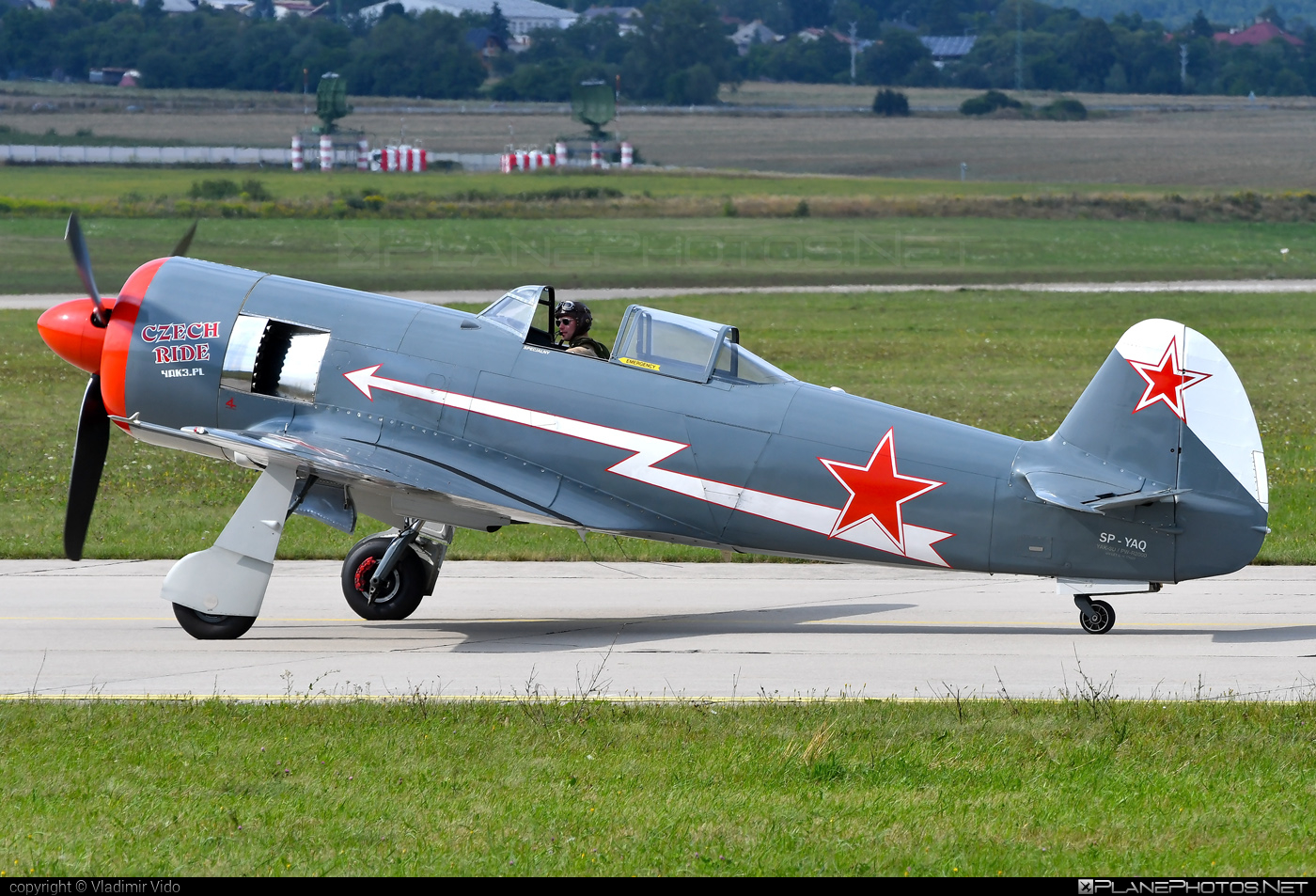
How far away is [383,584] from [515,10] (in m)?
184

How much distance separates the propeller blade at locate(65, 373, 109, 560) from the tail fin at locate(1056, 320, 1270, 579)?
8.03 metres

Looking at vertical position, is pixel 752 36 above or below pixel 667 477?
above

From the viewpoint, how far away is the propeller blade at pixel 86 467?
12.5 metres

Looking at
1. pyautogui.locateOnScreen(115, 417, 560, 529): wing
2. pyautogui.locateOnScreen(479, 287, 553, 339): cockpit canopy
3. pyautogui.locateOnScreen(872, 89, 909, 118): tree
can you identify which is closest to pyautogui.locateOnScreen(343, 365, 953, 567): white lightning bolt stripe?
pyautogui.locateOnScreen(115, 417, 560, 529): wing

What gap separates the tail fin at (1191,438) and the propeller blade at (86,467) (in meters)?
8.03

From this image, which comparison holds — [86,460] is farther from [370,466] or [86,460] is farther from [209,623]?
[370,466]

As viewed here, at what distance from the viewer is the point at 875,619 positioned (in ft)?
41.2

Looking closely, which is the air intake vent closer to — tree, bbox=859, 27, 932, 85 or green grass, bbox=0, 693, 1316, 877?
green grass, bbox=0, 693, 1316, 877

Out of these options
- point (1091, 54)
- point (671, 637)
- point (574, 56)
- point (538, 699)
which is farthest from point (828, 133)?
point (538, 699)

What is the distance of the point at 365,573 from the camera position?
12594 mm

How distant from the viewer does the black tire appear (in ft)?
38.2

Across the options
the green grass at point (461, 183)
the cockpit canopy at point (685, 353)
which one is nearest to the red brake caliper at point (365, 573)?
the cockpit canopy at point (685, 353)

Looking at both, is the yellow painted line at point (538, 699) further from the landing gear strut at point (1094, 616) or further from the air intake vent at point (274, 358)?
the air intake vent at point (274, 358)
